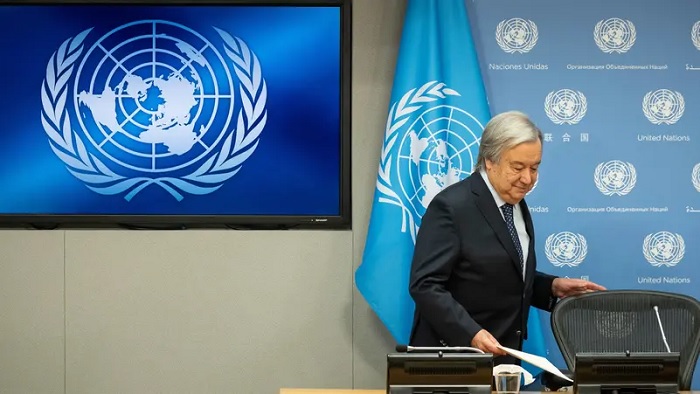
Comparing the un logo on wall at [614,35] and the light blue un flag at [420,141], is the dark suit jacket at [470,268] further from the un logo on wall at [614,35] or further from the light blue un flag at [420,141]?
the un logo on wall at [614,35]

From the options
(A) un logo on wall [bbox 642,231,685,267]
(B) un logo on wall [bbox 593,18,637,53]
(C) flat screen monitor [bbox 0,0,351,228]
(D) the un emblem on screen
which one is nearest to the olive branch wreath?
(C) flat screen monitor [bbox 0,0,351,228]

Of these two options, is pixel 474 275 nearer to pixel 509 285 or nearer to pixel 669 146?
pixel 509 285

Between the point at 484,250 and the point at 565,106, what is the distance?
1377mm

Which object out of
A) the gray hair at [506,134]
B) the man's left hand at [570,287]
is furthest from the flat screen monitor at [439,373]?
the man's left hand at [570,287]

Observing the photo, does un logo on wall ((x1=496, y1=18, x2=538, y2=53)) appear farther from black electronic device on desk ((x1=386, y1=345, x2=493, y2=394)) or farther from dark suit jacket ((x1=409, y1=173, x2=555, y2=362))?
black electronic device on desk ((x1=386, y1=345, x2=493, y2=394))

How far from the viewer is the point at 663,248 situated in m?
4.72

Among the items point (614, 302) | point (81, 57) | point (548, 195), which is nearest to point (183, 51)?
point (81, 57)

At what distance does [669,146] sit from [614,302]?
1.35m

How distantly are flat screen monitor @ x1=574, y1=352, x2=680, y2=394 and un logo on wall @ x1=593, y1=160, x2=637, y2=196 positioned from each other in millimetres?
1879

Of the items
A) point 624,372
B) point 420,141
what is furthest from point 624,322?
point 420,141

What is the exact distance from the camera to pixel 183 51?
15.5 feet

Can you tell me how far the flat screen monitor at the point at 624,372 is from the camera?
2.90m

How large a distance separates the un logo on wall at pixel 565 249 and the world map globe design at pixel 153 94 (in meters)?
1.66

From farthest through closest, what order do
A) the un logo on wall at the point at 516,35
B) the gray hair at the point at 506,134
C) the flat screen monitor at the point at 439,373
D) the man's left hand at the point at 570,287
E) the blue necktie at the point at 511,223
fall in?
the un logo on wall at the point at 516,35 → the man's left hand at the point at 570,287 → the blue necktie at the point at 511,223 → the gray hair at the point at 506,134 → the flat screen monitor at the point at 439,373
